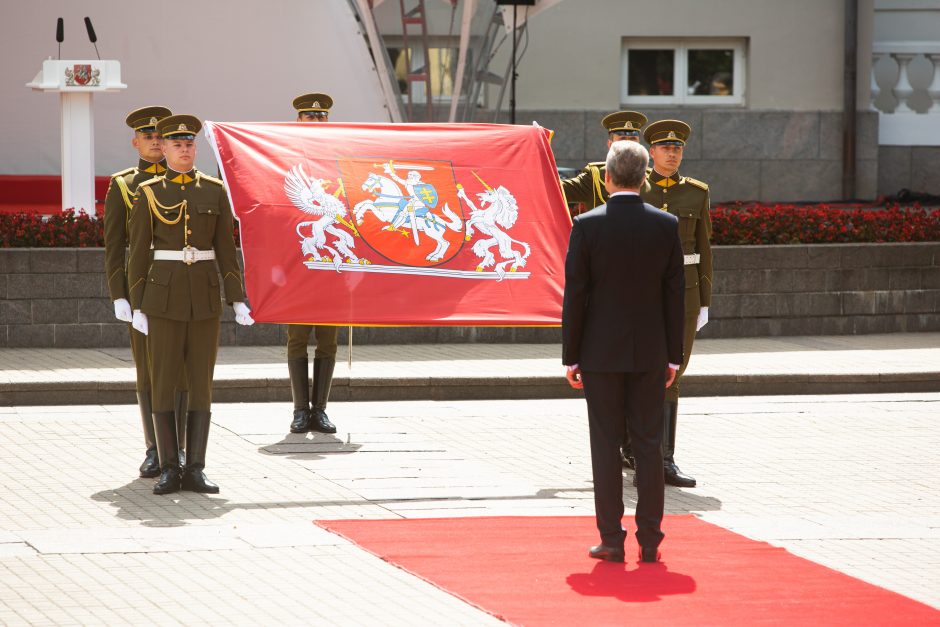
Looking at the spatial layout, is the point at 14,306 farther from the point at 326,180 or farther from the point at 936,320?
the point at 936,320

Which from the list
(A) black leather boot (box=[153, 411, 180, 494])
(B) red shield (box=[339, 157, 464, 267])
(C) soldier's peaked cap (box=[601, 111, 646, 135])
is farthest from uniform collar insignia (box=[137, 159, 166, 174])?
(C) soldier's peaked cap (box=[601, 111, 646, 135])

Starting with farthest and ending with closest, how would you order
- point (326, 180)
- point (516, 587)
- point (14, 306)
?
point (14, 306) → point (326, 180) → point (516, 587)

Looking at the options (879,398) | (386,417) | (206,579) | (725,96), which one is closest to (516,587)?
(206,579)

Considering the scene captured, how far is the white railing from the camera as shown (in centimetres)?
2580

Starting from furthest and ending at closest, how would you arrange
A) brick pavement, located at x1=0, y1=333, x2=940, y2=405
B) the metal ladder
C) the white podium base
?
the metal ladder → the white podium base → brick pavement, located at x1=0, y1=333, x2=940, y2=405

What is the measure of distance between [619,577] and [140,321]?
3171 mm

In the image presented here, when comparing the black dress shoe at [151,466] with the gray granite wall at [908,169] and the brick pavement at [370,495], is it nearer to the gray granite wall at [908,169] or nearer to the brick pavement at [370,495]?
the brick pavement at [370,495]

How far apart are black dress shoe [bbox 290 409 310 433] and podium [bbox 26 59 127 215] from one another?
20.7ft

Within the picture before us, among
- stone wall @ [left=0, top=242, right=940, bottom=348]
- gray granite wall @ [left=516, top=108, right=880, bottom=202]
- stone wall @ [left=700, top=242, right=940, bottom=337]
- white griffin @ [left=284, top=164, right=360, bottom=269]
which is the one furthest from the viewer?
gray granite wall @ [left=516, top=108, right=880, bottom=202]

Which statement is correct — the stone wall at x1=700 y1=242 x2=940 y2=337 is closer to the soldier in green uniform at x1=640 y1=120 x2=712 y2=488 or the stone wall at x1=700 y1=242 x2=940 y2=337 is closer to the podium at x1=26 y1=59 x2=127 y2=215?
the soldier in green uniform at x1=640 y1=120 x2=712 y2=488

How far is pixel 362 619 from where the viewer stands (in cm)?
614

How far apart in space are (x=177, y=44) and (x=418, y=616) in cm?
1657

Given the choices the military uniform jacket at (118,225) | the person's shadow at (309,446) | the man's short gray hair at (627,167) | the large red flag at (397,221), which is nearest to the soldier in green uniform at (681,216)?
the large red flag at (397,221)

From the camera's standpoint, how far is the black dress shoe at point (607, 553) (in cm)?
707
